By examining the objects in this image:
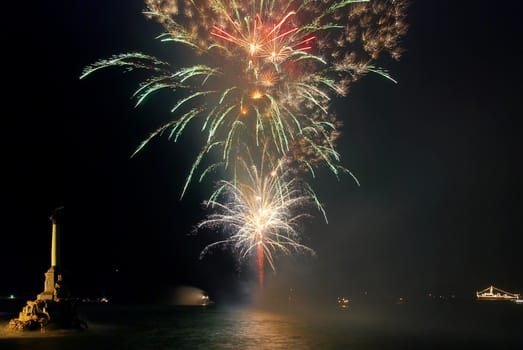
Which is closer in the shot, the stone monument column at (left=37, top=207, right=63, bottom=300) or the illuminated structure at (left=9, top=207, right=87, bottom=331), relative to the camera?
the illuminated structure at (left=9, top=207, right=87, bottom=331)

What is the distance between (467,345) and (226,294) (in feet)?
293

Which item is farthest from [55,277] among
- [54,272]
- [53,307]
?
[53,307]

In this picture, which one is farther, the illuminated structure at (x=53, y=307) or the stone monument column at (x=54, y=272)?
the stone monument column at (x=54, y=272)

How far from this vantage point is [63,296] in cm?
3192

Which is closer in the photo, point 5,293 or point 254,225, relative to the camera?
point 254,225

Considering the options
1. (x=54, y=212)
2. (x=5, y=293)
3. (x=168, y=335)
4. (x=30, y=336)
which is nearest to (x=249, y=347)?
(x=168, y=335)

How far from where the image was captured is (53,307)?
31594mm

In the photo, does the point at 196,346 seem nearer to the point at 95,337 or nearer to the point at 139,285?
the point at 95,337

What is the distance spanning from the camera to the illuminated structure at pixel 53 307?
30.9 metres

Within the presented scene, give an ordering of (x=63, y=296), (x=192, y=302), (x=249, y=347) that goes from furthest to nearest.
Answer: (x=192, y=302), (x=63, y=296), (x=249, y=347)

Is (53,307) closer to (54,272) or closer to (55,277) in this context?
(55,277)

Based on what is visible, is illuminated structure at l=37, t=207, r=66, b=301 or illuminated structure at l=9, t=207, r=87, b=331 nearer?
illuminated structure at l=9, t=207, r=87, b=331

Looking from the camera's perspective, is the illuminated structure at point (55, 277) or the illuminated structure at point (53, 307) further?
the illuminated structure at point (55, 277)

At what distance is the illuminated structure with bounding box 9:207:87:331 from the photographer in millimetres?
30922
